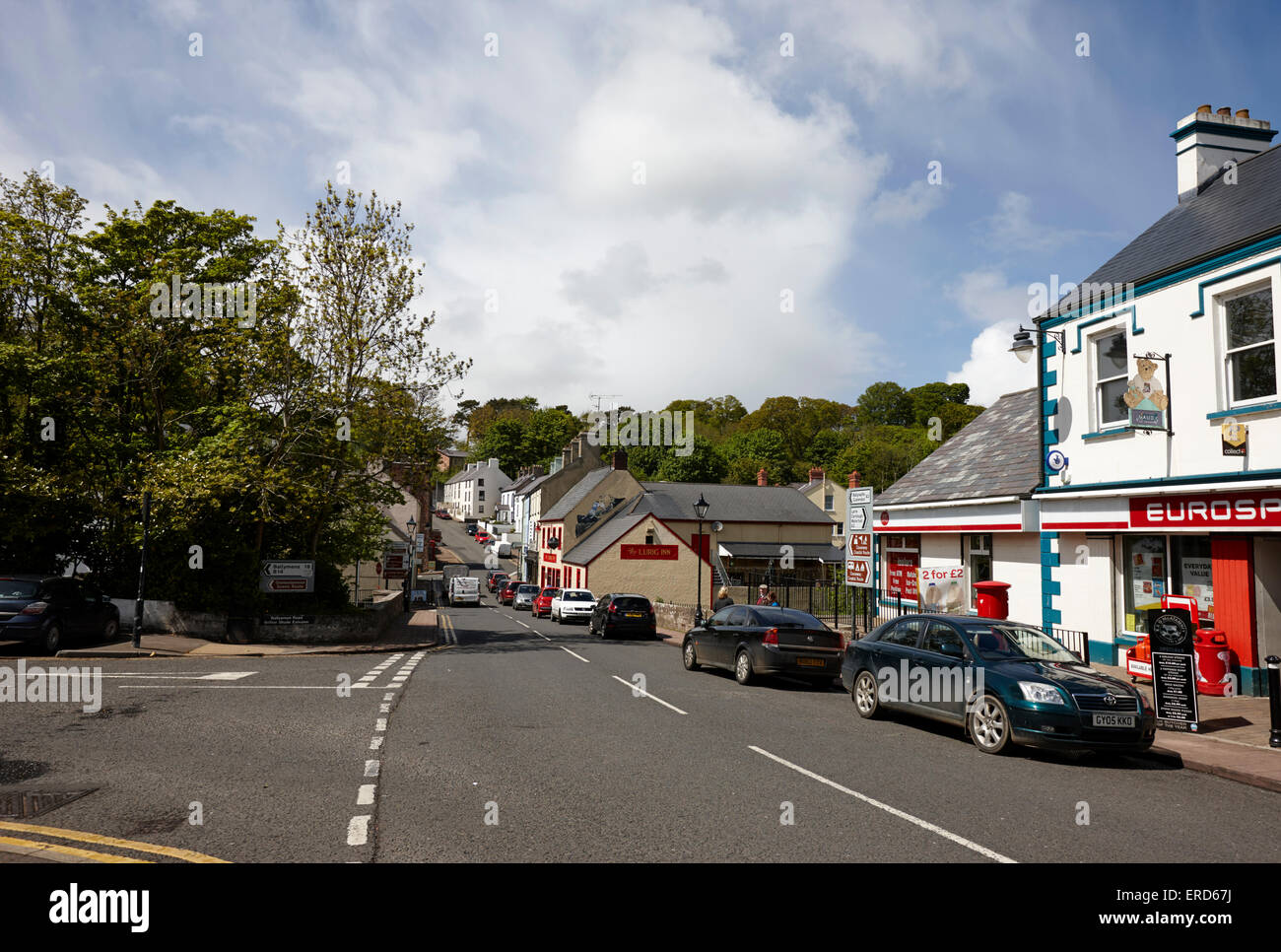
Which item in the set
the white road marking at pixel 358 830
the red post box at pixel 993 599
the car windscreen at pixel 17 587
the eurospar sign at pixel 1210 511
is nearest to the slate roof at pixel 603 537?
the red post box at pixel 993 599

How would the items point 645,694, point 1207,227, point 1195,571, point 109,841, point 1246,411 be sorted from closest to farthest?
point 109,841 < point 1246,411 < point 645,694 < point 1195,571 < point 1207,227

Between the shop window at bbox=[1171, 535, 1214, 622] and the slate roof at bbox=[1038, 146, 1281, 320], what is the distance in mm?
4654

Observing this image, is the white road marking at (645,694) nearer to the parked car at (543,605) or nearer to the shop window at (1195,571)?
the shop window at (1195,571)

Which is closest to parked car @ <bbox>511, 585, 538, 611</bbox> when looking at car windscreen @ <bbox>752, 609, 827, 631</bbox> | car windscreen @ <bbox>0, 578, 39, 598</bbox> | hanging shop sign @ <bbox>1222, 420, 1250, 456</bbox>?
car windscreen @ <bbox>0, 578, 39, 598</bbox>

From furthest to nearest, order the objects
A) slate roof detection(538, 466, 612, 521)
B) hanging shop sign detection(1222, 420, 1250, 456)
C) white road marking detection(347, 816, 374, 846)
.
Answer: slate roof detection(538, 466, 612, 521) < hanging shop sign detection(1222, 420, 1250, 456) < white road marking detection(347, 816, 374, 846)

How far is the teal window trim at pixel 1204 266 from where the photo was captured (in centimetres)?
1289

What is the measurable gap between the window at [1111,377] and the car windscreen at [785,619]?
6579 mm

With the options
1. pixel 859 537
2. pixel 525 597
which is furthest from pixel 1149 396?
pixel 525 597

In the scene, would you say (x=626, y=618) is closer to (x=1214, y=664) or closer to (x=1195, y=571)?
(x=1195, y=571)

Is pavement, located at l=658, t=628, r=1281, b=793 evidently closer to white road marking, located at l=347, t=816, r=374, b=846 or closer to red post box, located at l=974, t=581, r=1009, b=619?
red post box, located at l=974, t=581, r=1009, b=619

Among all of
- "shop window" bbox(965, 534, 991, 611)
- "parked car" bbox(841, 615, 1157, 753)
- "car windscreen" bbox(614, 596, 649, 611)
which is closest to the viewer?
"parked car" bbox(841, 615, 1157, 753)

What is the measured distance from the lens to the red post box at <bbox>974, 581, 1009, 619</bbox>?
58.9 feet

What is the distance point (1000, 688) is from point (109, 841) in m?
8.91

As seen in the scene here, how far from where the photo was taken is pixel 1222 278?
13.5 m
